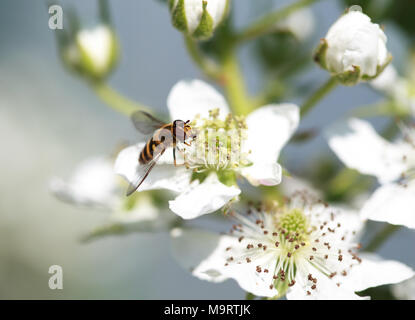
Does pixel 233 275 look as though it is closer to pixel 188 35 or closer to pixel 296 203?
pixel 296 203

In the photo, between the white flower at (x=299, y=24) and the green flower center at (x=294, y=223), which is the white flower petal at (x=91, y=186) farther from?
the white flower at (x=299, y=24)

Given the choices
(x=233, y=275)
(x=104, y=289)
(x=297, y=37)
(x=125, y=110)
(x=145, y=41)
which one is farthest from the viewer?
(x=145, y=41)

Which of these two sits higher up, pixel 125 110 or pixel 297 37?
pixel 297 37

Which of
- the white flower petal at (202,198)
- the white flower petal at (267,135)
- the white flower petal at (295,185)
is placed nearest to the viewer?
the white flower petal at (202,198)

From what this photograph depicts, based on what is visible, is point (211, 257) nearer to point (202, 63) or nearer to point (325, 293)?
point (325, 293)

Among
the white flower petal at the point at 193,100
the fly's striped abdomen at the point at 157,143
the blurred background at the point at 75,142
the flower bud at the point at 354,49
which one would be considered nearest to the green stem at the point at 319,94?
the flower bud at the point at 354,49

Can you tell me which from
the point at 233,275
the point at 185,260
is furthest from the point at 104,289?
the point at 233,275

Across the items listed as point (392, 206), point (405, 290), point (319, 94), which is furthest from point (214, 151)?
point (405, 290)

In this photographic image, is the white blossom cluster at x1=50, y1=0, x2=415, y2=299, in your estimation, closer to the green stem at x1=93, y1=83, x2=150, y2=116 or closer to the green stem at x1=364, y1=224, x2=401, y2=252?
the green stem at x1=364, y1=224, x2=401, y2=252
